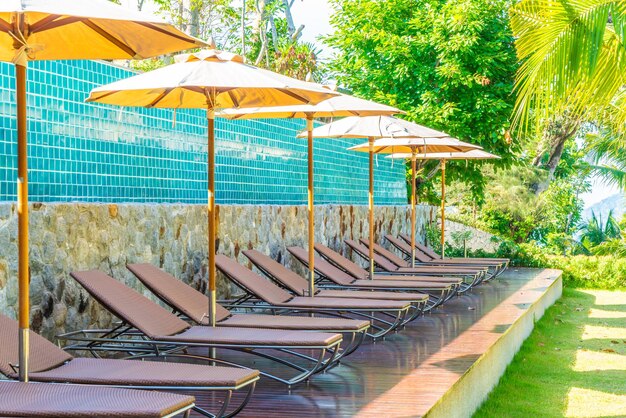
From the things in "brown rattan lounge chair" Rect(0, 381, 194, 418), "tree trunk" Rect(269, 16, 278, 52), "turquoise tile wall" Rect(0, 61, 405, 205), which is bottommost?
"brown rattan lounge chair" Rect(0, 381, 194, 418)

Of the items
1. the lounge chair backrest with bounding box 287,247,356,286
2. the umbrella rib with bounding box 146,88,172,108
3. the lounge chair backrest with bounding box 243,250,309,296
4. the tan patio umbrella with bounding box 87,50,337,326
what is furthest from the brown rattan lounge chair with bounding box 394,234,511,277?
the umbrella rib with bounding box 146,88,172,108

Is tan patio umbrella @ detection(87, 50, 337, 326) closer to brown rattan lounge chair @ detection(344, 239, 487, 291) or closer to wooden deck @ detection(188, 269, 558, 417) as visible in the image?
wooden deck @ detection(188, 269, 558, 417)

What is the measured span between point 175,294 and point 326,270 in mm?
3578

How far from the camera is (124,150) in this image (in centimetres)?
860

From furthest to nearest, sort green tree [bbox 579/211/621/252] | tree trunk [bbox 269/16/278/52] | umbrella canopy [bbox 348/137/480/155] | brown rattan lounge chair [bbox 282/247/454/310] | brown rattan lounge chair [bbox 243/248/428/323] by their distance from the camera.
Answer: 1. tree trunk [bbox 269/16/278/52]
2. green tree [bbox 579/211/621/252]
3. umbrella canopy [bbox 348/137/480/155]
4. brown rattan lounge chair [bbox 282/247/454/310]
5. brown rattan lounge chair [bbox 243/248/428/323]

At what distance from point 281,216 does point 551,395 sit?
15.4ft

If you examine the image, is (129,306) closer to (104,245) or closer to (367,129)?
(104,245)

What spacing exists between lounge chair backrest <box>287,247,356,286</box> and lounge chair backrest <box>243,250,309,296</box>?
74cm

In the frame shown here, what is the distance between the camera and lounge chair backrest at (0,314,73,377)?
5.06 metres

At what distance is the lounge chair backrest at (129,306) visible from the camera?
629cm

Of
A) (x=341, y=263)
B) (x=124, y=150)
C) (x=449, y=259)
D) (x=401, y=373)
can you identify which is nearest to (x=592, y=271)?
(x=449, y=259)

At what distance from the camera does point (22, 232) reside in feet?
16.0

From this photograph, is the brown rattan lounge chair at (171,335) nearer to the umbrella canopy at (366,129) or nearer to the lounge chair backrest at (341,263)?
the umbrella canopy at (366,129)

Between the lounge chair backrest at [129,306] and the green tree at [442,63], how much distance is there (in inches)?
598
